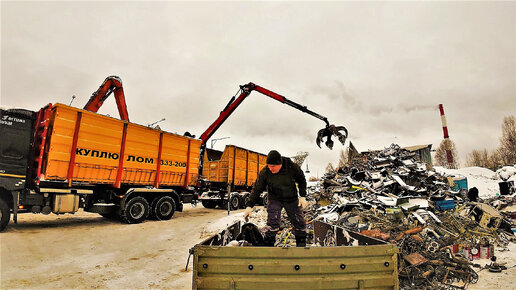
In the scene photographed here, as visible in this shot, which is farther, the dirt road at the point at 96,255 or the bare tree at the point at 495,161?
the bare tree at the point at 495,161

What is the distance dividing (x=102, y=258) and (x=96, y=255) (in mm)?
301

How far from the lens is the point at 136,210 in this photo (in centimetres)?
850

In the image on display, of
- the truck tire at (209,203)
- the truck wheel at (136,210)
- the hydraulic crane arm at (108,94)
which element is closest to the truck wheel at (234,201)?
the truck tire at (209,203)

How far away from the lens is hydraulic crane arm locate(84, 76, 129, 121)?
9.53 meters

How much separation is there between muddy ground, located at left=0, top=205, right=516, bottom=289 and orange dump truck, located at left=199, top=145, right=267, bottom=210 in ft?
19.5

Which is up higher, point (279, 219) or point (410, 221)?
point (279, 219)

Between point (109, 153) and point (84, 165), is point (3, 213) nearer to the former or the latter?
point (84, 165)

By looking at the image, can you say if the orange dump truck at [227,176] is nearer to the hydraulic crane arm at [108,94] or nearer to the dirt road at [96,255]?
the hydraulic crane arm at [108,94]

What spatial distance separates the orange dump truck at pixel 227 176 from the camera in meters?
13.6

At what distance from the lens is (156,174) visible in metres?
9.43

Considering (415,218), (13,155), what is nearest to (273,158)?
(415,218)

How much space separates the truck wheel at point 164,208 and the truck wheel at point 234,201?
4.13 meters

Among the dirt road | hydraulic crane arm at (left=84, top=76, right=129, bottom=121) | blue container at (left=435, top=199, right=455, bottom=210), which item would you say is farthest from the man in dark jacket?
hydraulic crane arm at (left=84, top=76, right=129, bottom=121)

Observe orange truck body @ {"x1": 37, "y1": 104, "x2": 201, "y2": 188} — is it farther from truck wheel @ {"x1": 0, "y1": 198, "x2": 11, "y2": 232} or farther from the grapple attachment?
the grapple attachment
